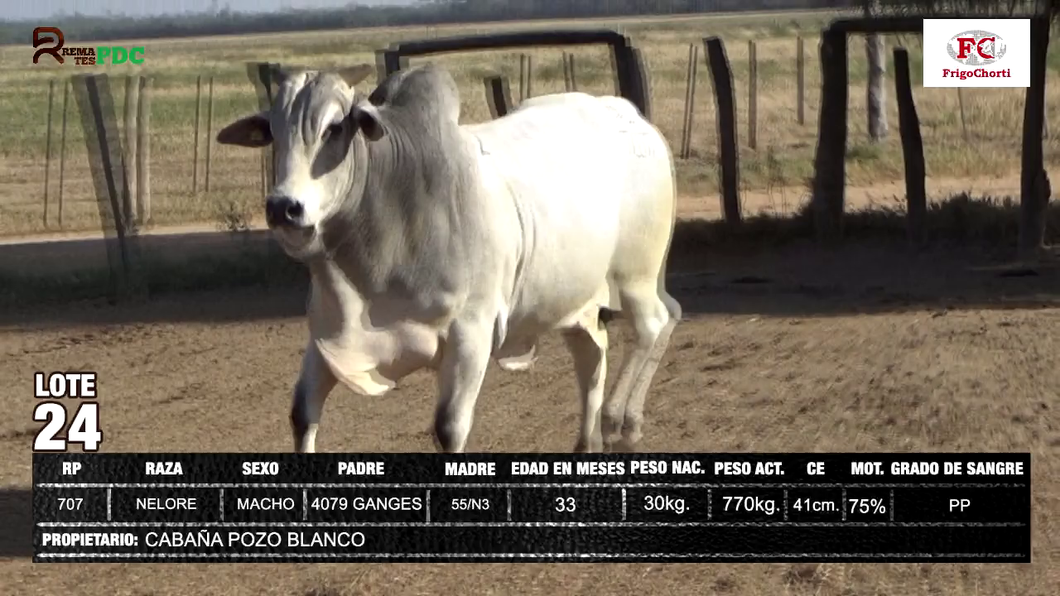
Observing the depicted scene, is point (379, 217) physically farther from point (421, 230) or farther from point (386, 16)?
point (386, 16)

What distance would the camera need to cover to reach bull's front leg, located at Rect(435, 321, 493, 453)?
6.27 m

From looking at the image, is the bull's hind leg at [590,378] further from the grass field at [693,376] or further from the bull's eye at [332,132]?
the bull's eye at [332,132]

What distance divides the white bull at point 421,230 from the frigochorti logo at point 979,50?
913 cm

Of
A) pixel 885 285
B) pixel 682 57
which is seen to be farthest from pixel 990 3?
pixel 682 57

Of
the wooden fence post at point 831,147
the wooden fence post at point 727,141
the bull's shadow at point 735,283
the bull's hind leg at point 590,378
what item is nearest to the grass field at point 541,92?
the bull's shadow at point 735,283

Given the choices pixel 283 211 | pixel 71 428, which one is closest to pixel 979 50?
pixel 71 428

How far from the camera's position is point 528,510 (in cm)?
600

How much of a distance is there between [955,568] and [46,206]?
15774 millimetres

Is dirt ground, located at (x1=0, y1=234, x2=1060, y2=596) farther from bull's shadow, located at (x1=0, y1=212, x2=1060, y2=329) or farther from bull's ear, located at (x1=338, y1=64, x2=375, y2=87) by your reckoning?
bull's ear, located at (x1=338, y1=64, x2=375, y2=87)

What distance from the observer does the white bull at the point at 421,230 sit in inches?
230

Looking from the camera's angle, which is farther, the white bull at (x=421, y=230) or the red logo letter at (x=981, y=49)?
the red logo letter at (x=981, y=49)

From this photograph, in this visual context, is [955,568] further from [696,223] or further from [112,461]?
[696,223]

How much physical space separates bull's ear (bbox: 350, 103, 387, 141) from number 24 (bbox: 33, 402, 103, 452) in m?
2.30

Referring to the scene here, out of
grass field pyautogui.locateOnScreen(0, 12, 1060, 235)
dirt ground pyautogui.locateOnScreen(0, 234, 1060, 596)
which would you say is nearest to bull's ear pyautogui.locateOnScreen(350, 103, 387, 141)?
dirt ground pyautogui.locateOnScreen(0, 234, 1060, 596)
